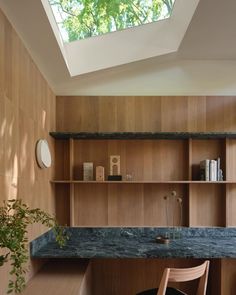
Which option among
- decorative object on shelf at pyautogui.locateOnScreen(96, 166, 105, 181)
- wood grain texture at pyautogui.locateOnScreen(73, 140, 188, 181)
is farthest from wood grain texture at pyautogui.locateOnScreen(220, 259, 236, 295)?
decorative object on shelf at pyautogui.locateOnScreen(96, 166, 105, 181)

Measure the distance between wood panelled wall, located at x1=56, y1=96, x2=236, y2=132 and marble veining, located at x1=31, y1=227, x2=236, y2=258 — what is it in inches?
42.6

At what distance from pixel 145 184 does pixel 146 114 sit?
758 mm

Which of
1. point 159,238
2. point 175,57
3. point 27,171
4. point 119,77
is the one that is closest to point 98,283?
point 159,238

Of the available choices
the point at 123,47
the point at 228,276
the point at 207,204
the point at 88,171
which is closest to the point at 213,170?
the point at 207,204

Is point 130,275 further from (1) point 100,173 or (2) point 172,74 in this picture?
(2) point 172,74

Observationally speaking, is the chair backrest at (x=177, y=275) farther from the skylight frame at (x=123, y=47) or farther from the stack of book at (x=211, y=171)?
the skylight frame at (x=123, y=47)

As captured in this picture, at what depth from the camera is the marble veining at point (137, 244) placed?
2.67 meters

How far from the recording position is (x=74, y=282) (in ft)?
8.09

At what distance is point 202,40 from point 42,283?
8.02 ft

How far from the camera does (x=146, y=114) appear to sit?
356 cm

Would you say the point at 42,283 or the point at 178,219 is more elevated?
the point at 178,219

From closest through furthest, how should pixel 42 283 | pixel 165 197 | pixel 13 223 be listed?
pixel 13 223 → pixel 42 283 → pixel 165 197

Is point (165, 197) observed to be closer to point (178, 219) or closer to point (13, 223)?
point (178, 219)

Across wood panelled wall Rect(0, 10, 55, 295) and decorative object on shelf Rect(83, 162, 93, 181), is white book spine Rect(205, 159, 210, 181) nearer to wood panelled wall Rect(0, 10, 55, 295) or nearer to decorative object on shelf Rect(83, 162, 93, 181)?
decorative object on shelf Rect(83, 162, 93, 181)
